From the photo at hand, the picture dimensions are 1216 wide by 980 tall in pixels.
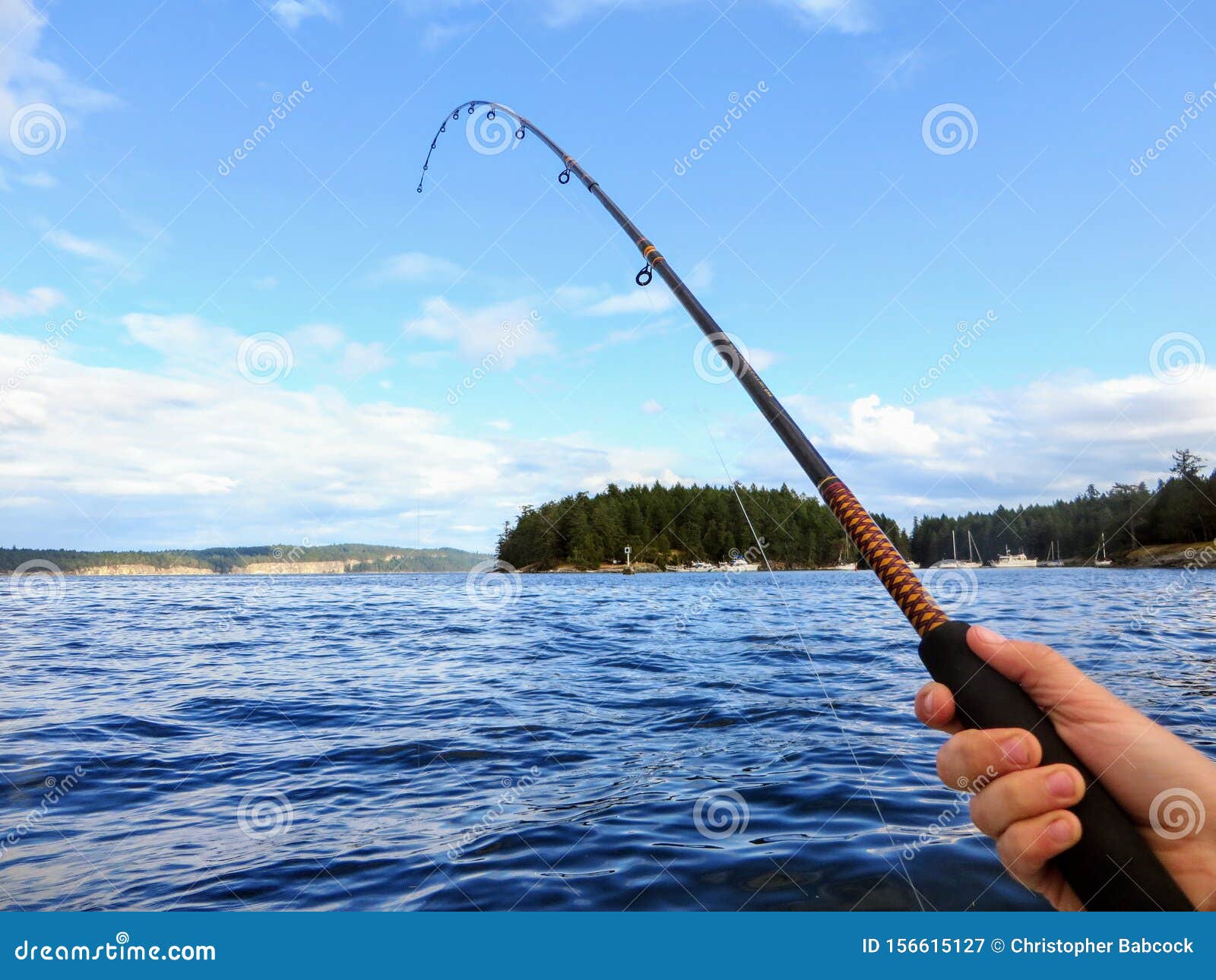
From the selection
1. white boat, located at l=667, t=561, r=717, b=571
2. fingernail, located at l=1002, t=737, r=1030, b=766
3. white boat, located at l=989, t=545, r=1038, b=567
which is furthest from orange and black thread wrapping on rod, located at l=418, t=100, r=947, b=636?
white boat, located at l=989, t=545, r=1038, b=567

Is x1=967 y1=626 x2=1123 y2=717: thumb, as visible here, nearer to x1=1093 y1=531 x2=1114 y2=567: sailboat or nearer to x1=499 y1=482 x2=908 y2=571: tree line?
x1=1093 y1=531 x2=1114 y2=567: sailboat

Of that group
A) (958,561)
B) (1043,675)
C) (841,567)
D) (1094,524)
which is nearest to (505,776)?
(1043,675)

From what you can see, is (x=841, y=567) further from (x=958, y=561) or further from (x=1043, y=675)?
(x=1043, y=675)

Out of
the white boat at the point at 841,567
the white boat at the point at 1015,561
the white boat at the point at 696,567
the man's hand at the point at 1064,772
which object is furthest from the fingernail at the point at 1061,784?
the white boat at the point at 841,567

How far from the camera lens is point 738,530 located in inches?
4363

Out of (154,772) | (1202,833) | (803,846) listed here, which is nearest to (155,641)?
(154,772)

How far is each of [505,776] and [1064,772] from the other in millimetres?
5320

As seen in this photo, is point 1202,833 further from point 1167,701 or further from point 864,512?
point 1167,701

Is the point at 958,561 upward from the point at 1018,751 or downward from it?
downward

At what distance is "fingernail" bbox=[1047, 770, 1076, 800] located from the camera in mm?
1601

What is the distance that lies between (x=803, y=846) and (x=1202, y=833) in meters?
3.13

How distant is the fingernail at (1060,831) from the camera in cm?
159
